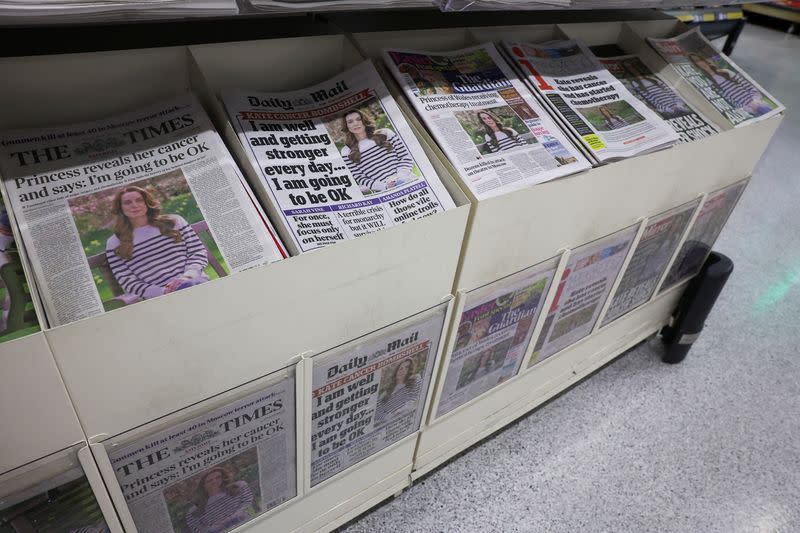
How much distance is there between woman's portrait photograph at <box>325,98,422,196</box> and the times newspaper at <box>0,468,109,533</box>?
651 mm

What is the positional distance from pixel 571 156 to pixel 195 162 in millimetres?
761

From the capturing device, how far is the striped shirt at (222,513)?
98cm

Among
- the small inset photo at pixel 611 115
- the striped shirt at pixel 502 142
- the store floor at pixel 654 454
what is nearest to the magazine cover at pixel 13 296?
the striped shirt at pixel 502 142

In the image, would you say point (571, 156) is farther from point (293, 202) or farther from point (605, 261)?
point (293, 202)

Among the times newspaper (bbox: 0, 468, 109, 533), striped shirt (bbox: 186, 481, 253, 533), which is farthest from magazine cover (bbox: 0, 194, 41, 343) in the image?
striped shirt (bbox: 186, 481, 253, 533)

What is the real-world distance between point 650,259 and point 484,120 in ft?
2.82

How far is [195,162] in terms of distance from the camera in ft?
2.74

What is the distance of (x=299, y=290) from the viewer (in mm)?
817

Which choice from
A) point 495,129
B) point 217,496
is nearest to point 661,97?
point 495,129

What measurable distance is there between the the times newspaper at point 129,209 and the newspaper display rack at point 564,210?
1.32 feet

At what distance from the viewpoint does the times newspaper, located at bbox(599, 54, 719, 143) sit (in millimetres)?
1372

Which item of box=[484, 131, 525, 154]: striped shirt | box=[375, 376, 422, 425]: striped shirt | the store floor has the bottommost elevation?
the store floor

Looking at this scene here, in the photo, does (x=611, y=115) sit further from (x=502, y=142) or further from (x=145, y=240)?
(x=145, y=240)

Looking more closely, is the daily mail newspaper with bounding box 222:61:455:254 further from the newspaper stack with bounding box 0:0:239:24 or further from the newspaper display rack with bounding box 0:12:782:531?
the newspaper stack with bounding box 0:0:239:24
